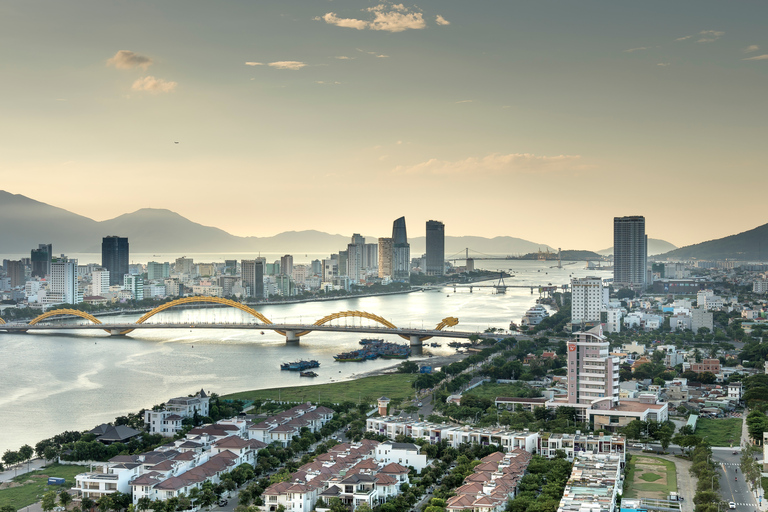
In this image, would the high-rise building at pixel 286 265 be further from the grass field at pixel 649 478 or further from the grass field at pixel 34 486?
the grass field at pixel 649 478

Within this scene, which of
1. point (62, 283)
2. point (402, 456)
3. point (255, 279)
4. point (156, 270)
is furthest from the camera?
point (156, 270)

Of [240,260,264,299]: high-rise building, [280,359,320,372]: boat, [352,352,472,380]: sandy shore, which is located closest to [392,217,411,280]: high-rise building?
[240,260,264,299]: high-rise building

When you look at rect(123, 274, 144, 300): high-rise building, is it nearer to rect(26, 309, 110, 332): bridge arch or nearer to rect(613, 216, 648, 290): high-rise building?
rect(26, 309, 110, 332): bridge arch

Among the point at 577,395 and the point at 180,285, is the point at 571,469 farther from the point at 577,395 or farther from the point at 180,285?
the point at 180,285

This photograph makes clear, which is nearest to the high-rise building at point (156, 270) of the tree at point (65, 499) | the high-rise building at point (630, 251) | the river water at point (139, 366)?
the river water at point (139, 366)

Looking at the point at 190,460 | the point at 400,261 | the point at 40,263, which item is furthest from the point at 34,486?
the point at 400,261

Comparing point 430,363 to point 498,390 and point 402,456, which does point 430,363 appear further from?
point 402,456
